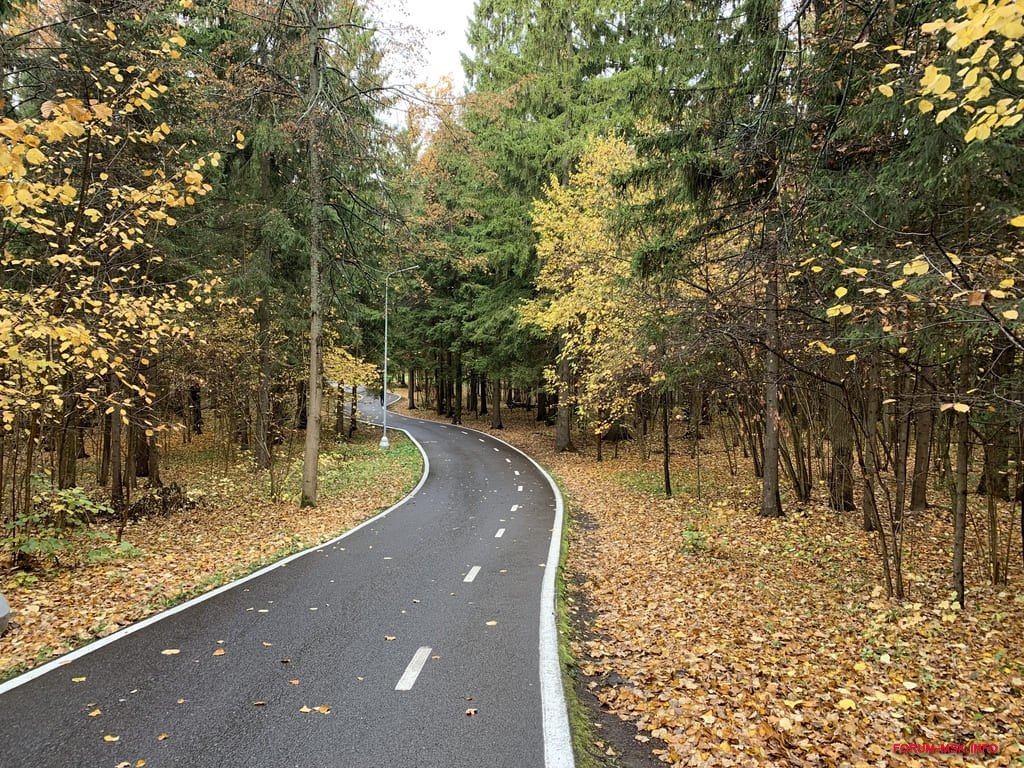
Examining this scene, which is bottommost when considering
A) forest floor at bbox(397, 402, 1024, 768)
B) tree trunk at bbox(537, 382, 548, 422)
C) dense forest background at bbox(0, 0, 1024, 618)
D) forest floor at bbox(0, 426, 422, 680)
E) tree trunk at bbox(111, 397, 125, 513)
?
forest floor at bbox(0, 426, 422, 680)

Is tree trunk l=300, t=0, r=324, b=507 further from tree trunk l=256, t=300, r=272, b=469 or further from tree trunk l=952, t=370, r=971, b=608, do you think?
tree trunk l=952, t=370, r=971, b=608

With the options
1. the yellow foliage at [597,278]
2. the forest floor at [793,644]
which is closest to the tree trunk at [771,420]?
the forest floor at [793,644]

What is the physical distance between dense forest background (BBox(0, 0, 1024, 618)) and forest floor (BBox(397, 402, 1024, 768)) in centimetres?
63

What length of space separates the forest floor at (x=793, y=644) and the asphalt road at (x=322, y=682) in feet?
2.38

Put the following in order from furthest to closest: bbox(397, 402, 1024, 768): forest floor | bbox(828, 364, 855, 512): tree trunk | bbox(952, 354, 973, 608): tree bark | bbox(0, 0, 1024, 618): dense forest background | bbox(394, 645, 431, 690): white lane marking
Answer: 1. bbox(828, 364, 855, 512): tree trunk
2. bbox(952, 354, 973, 608): tree bark
3. bbox(0, 0, 1024, 618): dense forest background
4. bbox(394, 645, 431, 690): white lane marking
5. bbox(397, 402, 1024, 768): forest floor

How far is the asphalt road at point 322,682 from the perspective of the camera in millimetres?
4051

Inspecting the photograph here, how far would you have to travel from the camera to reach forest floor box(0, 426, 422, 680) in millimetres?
6566

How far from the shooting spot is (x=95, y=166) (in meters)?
8.23

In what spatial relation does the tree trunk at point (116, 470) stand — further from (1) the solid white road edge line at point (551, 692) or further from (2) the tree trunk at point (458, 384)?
(2) the tree trunk at point (458, 384)

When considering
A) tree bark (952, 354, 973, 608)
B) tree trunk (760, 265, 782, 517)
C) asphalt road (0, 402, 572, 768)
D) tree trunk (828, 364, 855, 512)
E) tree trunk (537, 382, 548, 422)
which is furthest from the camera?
tree trunk (537, 382, 548, 422)

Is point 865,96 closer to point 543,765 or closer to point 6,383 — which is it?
point 543,765

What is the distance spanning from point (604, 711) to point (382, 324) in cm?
2928

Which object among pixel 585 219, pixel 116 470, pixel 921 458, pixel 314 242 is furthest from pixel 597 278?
pixel 116 470

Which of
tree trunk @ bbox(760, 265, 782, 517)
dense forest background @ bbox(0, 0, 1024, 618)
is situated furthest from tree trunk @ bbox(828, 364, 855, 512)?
tree trunk @ bbox(760, 265, 782, 517)
